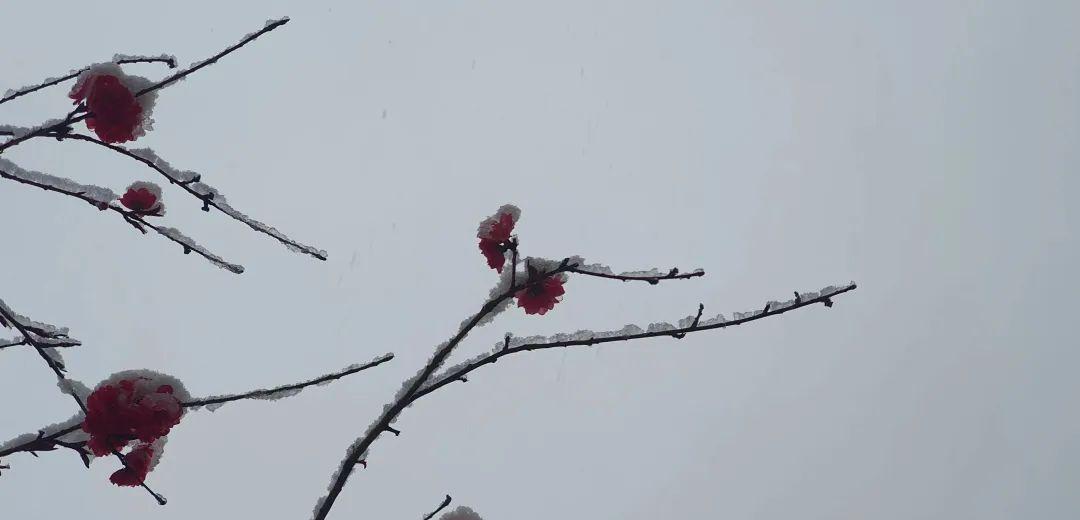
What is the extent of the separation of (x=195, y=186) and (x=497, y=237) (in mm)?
600

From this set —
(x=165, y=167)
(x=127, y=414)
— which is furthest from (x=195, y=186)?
(x=127, y=414)

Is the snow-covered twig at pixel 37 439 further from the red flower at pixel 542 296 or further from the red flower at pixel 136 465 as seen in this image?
the red flower at pixel 542 296

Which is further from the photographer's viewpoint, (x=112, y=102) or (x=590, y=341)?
(x=112, y=102)

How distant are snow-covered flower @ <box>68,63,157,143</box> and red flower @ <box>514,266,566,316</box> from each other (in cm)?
92

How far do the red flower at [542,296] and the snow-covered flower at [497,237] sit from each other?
0.27 feet

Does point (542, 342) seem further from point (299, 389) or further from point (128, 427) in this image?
point (128, 427)

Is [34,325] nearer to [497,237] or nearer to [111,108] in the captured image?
[111,108]

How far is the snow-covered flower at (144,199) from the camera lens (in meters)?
1.83

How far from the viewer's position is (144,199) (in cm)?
186

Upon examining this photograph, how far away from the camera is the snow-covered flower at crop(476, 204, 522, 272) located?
1.60 metres

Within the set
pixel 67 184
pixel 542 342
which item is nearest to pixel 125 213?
pixel 67 184

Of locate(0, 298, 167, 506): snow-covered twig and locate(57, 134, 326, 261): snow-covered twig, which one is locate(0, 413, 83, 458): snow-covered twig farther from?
locate(57, 134, 326, 261): snow-covered twig

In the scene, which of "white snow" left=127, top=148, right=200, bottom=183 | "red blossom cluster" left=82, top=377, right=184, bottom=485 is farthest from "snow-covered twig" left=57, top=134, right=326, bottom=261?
"red blossom cluster" left=82, top=377, right=184, bottom=485

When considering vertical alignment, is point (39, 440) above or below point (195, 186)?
below
